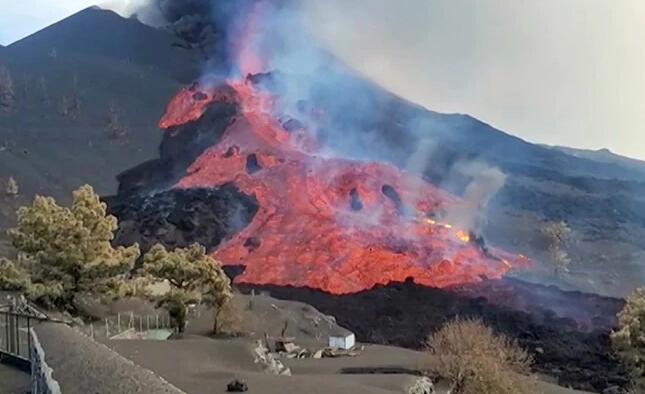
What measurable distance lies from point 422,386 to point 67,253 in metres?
23.7

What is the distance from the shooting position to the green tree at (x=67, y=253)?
160 ft

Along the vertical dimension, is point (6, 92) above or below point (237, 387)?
above

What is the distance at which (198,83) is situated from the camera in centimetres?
13512

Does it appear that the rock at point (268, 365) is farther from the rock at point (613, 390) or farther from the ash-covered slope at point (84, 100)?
the ash-covered slope at point (84, 100)

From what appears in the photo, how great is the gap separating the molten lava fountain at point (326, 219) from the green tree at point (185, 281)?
35.0 meters

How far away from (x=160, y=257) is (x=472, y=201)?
67.1 meters

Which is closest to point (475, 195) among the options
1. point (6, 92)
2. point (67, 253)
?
point (6, 92)

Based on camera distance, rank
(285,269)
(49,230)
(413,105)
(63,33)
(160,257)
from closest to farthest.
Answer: (49,230) → (160,257) → (285,269) → (413,105) → (63,33)

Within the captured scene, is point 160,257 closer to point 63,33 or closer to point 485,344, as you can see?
point 485,344

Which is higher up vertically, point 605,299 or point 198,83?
point 198,83

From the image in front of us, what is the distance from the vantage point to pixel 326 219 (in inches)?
4114

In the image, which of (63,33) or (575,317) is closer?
(575,317)

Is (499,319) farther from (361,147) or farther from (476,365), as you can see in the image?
(361,147)

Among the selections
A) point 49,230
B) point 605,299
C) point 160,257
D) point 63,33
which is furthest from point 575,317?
point 63,33
